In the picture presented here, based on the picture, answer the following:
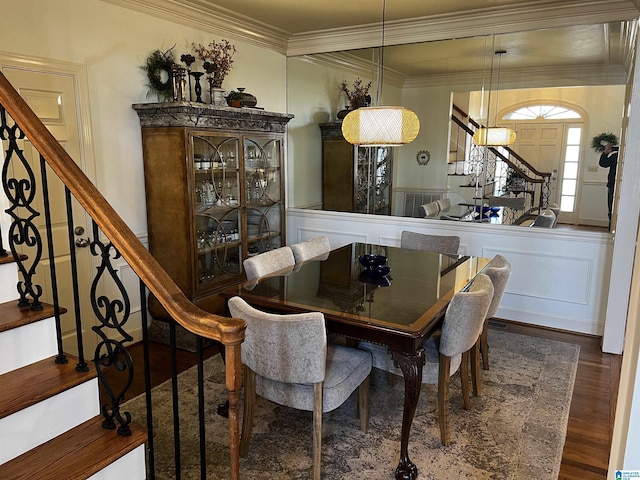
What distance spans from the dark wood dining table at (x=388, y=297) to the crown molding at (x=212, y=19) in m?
2.32

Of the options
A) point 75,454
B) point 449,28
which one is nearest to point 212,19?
point 449,28

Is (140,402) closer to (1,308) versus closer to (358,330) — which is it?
(1,308)

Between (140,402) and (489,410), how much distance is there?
2.15 meters

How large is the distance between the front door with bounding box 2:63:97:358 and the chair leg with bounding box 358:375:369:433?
2.09 m

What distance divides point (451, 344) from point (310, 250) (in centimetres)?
140

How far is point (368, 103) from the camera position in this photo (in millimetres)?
5051

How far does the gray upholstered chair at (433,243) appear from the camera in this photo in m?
3.83

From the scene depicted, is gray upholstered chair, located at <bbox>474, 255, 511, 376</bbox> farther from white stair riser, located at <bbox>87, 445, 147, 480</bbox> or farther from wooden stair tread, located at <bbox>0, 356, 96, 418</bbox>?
wooden stair tread, located at <bbox>0, 356, 96, 418</bbox>

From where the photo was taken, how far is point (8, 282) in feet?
6.62

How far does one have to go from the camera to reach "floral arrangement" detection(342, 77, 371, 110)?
5035 millimetres

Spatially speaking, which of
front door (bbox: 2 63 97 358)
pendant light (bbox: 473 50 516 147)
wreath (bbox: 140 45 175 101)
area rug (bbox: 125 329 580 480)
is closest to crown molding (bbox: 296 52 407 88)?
pendant light (bbox: 473 50 516 147)

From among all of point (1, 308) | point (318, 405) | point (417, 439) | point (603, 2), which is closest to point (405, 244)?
point (417, 439)

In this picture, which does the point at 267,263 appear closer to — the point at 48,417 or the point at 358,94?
the point at 48,417

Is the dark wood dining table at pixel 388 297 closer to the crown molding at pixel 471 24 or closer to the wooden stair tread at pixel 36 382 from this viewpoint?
the wooden stair tread at pixel 36 382
